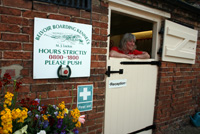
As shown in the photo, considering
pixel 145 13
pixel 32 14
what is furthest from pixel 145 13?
pixel 32 14

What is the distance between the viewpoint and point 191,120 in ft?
13.8

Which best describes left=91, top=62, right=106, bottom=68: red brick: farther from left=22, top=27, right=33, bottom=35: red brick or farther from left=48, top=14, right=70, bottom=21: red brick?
left=22, top=27, right=33, bottom=35: red brick

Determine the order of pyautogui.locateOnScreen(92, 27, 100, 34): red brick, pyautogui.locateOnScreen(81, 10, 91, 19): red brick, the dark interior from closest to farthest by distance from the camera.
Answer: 1. pyautogui.locateOnScreen(81, 10, 91, 19): red brick
2. pyautogui.locateOnScreen(92, 27, 100, 34): red brick
3. the dark interior

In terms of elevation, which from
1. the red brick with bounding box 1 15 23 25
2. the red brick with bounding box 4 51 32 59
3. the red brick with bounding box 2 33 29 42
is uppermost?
the red brick with bounding box 1 15 23 25

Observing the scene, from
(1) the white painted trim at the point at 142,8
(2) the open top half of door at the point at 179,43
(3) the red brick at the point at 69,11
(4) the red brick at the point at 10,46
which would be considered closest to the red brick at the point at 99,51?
(3) the red brick at the point at 69,11

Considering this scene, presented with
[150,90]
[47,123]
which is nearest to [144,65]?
[150,90]

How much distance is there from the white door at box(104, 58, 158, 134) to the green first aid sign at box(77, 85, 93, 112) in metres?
0.32

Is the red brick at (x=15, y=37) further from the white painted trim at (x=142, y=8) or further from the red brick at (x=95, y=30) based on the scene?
the white painted trim at (x=142, y=8)

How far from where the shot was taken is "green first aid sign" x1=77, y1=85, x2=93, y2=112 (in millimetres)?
2223

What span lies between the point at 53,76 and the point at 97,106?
85cm

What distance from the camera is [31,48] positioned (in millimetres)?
1823

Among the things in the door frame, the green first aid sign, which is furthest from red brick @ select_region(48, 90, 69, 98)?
the door frame

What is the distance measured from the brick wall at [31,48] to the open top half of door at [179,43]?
1478 millimetres

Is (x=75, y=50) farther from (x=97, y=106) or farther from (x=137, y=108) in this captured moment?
(x=137, y=108)
